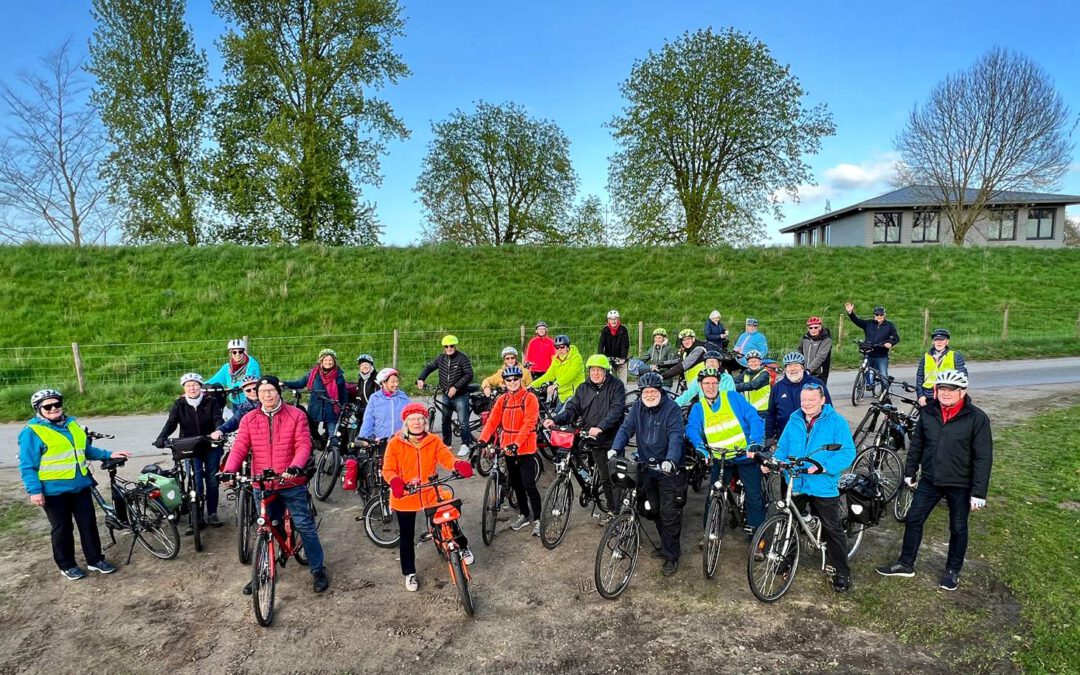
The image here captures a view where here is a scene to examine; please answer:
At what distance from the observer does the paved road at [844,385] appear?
32.8 ft

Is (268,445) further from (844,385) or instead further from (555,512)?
(844,385)

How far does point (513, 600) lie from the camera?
5.27 metres

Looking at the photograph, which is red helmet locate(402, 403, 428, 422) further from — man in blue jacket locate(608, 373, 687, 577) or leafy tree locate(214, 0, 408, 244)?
leafy tree locate(214, 0, 408, 244)

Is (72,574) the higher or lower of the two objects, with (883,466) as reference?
lower

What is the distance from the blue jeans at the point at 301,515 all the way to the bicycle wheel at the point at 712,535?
349cm

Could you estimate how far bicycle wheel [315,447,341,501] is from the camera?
773 cm

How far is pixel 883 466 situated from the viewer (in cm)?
738

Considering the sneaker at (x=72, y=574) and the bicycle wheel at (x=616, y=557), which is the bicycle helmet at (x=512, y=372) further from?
the sneaker at (x=72, y=574)

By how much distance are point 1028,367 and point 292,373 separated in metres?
20.4

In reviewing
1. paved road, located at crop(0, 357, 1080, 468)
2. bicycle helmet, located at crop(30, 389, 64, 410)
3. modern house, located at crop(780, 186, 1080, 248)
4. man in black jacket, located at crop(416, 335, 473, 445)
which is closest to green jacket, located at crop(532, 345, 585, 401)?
man in black jacket, located at crop(416, 335, 473, 445)

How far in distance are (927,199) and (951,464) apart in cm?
3739

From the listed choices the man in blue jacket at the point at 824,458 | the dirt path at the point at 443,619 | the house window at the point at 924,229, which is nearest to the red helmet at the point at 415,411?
the dirt path at the point at 443,619

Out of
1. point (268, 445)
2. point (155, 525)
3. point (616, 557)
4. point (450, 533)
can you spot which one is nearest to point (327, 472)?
point (155, 525)

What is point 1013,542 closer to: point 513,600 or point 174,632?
point 513,600
